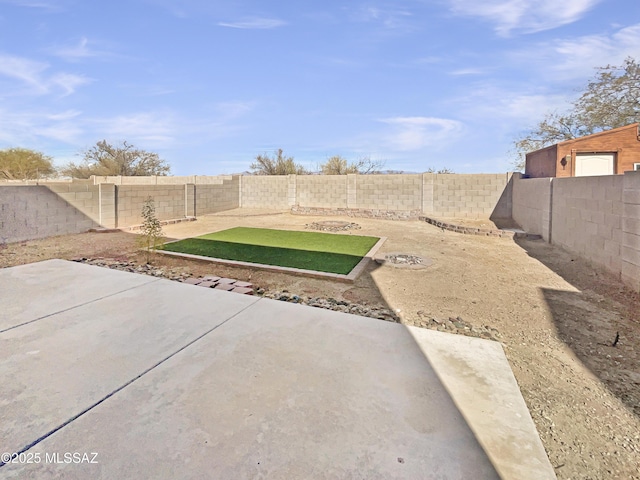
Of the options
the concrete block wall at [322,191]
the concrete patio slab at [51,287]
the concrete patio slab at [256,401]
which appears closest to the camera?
the concrete patio slab at [256,401]

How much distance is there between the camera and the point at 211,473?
4.26 ft

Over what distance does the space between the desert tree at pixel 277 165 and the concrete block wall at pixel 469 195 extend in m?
11.2

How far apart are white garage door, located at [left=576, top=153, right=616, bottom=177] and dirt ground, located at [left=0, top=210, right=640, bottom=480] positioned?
6.10 metres

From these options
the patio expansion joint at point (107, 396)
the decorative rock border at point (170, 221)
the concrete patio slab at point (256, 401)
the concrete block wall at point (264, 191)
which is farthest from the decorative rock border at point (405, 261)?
the concrete block wall at point (264, 191)

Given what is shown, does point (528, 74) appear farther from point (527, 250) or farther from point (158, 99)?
point (158, 99)

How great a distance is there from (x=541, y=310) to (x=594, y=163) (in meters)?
11.7

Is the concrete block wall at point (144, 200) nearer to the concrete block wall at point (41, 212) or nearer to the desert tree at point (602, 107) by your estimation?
the concrete block wall at point (41, 212)

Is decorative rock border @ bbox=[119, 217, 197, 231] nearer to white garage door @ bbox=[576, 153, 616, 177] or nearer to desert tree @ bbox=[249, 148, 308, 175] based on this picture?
desert tree @ bbox=[249, 148, 308, 175]

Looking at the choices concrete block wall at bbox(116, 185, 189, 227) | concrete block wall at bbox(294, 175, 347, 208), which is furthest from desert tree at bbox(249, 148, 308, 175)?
concrete block wall at bbox(116, 185, 189, 227)

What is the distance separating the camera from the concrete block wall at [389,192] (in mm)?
13945

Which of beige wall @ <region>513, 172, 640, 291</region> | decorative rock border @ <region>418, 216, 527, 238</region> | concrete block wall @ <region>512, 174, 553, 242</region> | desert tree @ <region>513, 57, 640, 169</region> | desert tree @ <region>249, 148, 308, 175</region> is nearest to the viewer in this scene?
beige wall @ <region>513, 172, 640, 291</region>

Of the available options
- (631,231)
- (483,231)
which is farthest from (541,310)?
(483,231)

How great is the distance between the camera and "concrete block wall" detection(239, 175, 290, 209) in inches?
662

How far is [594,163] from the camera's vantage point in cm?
1177
